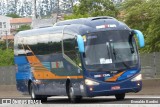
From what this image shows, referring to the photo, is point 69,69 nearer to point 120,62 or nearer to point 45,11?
point 120,62

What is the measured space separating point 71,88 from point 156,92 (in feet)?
26.7

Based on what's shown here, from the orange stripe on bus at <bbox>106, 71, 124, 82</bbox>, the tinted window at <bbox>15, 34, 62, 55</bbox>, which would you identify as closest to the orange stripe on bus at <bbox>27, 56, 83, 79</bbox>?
the tinted window at <bbox>15, 34, 62, 55</bbox>

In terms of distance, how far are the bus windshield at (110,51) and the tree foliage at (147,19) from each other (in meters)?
18.0

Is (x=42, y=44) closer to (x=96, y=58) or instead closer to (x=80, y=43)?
(x=96, y=58)

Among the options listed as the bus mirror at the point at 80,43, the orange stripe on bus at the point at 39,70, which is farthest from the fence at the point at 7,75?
the bus mirror at the point at 80,43

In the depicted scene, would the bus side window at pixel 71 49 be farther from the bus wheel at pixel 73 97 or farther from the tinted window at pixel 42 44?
the bus wheel at pixel 73 97

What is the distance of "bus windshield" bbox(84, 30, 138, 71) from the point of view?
2353cm

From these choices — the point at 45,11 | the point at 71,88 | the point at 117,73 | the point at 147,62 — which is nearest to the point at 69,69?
the point at 71,88

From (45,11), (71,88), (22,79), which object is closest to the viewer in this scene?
(71,88)

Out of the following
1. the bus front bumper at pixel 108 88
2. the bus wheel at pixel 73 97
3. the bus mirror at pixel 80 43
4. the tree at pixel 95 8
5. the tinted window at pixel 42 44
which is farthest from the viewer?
the tree at pixel 95 8

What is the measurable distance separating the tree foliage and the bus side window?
1755 cm

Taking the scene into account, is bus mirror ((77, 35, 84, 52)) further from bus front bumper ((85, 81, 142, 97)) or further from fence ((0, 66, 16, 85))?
fence ((0, 66, 16, 85))

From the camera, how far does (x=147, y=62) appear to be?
1328 inches

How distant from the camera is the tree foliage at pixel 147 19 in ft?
139
